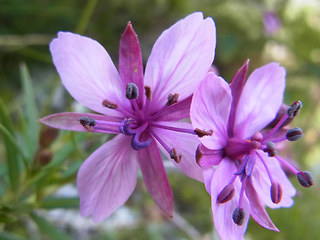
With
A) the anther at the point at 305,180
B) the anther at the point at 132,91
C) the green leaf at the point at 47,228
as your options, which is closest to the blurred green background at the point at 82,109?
the green leaf at the point at 47,228

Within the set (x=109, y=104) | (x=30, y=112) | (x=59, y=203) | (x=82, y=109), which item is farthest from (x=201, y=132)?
(x=82, y=109)

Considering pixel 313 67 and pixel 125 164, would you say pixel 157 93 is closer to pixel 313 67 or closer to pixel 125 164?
pixel 125 164

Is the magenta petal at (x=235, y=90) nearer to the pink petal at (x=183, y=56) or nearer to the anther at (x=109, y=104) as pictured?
the pink petal at (x=183, y=56)

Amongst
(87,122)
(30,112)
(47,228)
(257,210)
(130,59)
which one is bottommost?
(47,228)

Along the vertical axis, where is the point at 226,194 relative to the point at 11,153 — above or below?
above

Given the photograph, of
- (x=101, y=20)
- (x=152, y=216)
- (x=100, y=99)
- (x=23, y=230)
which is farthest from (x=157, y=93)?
(x=101, y=20)

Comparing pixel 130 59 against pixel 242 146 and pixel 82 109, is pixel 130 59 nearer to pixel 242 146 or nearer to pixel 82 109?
pixel 242 146

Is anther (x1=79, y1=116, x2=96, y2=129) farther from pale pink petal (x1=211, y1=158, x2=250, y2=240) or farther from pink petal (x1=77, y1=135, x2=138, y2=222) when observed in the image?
pale pink petal (x1=211, y1=158, x2=250, y2=240)
